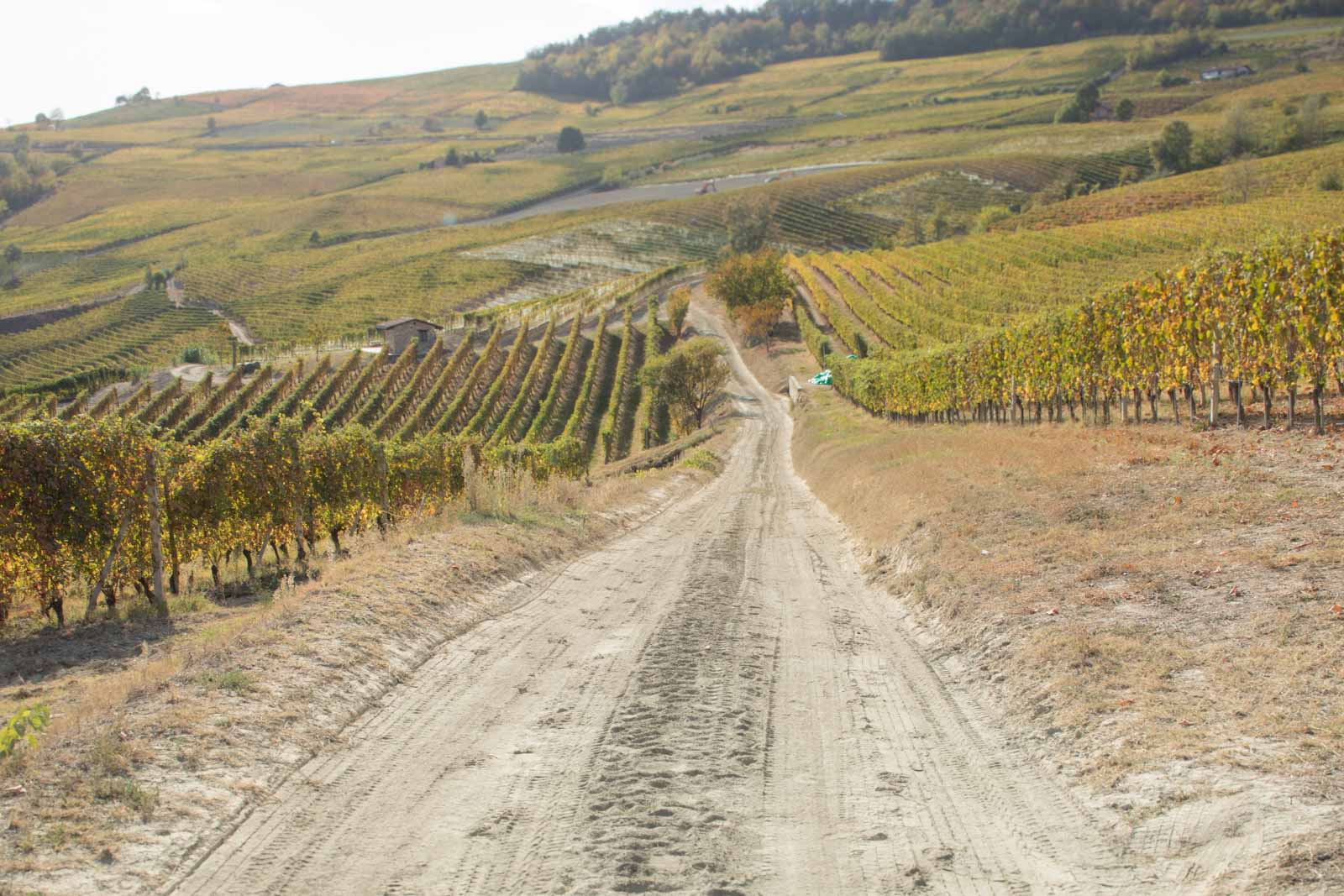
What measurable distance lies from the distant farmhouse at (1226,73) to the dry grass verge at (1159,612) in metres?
181

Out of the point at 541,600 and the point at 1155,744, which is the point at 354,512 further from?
the point at 1155,744

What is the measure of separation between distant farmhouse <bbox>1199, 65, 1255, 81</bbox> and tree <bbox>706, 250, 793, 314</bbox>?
4803 inches

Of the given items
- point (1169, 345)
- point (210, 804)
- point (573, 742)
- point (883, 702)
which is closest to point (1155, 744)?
point (883, 702)

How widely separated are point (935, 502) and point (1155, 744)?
1063 centimetres

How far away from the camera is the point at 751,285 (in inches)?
3570

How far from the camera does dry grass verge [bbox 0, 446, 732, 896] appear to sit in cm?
640

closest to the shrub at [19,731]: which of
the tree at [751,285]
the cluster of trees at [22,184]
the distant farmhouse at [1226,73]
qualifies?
the tree at [751,285]

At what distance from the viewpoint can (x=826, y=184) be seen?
495 ft

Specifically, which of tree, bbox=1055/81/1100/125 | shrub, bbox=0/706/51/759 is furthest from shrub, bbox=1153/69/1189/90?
shrub, bbox=0/706/51/759

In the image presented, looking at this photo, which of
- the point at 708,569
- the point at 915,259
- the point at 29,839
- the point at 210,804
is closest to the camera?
the point at 29,839

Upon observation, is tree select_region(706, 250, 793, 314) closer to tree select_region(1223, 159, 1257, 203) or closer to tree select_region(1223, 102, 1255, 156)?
tree select_region(1223, 159, 1257, 203)

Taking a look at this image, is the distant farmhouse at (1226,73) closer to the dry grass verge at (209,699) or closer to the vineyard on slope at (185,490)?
the vineyard on slope at (185,490)

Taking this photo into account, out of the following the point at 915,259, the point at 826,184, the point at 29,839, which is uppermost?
the point at 826,184

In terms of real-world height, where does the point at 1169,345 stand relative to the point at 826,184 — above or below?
below
